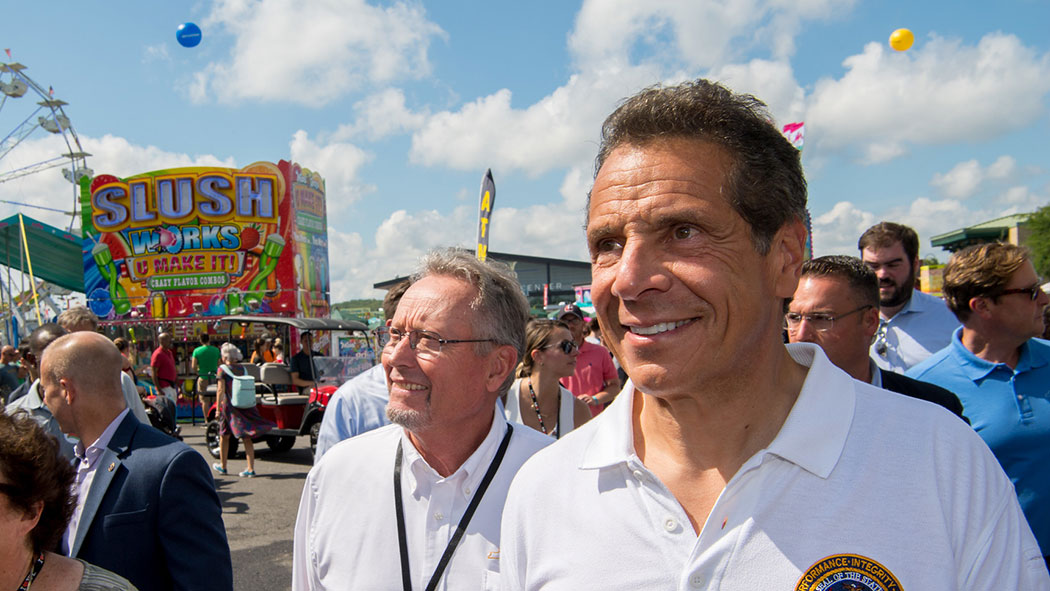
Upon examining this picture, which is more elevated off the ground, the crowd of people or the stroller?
the crowd of people

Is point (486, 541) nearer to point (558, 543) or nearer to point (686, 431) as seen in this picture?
point (558, 543)

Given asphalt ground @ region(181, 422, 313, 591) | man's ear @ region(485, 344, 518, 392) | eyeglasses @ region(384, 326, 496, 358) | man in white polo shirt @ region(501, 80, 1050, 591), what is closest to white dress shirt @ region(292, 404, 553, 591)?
man's ear @ region(485, 344, 518, 392)

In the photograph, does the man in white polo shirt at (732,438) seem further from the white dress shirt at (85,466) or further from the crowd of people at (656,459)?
the white dress shirt at (85,466)

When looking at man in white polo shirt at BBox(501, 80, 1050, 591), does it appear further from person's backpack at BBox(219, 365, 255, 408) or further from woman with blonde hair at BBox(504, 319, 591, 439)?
person's backpack at BBox(219, 365, 255, 408)

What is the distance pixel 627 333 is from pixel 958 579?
651 millimetres

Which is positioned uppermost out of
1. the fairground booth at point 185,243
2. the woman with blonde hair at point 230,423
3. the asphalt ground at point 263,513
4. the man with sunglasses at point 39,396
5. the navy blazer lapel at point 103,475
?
the fairground booth at point 185,243

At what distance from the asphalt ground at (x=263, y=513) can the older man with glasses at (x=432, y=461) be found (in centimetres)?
373

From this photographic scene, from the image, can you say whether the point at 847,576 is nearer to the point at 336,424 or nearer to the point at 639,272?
the point at 639,272

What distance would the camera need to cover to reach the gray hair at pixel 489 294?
245 cm

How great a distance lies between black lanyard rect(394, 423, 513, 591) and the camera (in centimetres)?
205

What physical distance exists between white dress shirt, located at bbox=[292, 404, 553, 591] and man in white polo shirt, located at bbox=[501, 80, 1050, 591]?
645 mm

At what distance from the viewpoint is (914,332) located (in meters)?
4.29

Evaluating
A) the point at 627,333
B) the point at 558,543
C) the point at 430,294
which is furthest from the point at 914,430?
the point at 430,294

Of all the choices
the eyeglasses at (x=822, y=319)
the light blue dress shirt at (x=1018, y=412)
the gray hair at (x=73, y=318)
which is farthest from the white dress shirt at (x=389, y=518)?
the gray hair at (x=73, y=318)
